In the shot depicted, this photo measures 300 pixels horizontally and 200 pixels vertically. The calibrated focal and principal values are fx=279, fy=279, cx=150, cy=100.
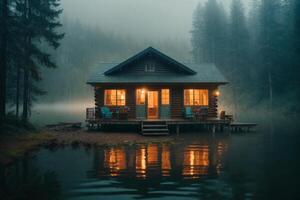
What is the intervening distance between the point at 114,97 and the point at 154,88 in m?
3.56

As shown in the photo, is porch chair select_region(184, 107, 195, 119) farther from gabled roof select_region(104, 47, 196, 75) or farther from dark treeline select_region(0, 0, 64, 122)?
dark treeline select_region(0, 0, 64, 122)

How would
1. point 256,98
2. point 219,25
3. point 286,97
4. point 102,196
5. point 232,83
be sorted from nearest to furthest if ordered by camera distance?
point 102,196
point 286,97
point 256,98
point 232,83
point 219,25

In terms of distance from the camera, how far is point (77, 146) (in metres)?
16.3

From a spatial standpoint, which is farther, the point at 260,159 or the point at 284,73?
the point at 284,73

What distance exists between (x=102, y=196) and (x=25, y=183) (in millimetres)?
2875

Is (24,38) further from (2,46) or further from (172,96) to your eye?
(172,96)

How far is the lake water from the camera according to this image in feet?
26.5

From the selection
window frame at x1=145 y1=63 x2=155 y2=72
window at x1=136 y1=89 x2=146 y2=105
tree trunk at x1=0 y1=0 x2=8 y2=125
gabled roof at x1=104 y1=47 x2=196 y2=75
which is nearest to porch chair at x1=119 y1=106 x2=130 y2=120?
window at x1=136 y1=89 x2=146 y2=105

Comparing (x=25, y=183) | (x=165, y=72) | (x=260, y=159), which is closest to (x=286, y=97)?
(x=165, y=72)

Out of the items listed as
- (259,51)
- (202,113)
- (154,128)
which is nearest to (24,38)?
(154,128)

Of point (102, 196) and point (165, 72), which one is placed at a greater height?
point (165, 72)

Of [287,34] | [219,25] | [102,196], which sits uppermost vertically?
[219,25]

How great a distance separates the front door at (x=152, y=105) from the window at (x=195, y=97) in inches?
105

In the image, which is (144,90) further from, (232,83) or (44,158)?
(232,83)
